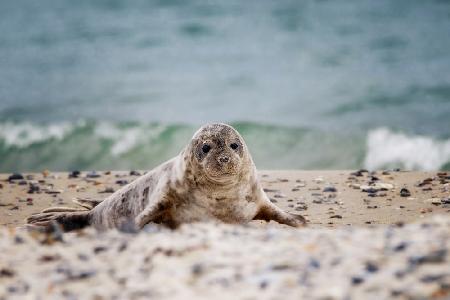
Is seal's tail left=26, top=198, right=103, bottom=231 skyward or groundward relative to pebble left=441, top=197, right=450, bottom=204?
groundward

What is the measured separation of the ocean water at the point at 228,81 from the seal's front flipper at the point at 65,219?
762 centimetres

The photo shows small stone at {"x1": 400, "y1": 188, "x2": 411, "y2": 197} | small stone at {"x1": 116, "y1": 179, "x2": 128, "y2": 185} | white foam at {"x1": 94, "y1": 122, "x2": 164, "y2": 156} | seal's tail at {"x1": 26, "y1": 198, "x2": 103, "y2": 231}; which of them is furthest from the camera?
white foam at {"x1": 94, "y1": 122, "x2": 164, "y2": 156}

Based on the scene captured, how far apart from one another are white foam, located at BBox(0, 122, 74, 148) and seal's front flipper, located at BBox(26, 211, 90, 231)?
9.69m

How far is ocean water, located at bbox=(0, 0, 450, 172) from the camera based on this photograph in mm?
14758

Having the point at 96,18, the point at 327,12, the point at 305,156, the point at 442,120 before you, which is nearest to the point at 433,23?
the point at 327,12

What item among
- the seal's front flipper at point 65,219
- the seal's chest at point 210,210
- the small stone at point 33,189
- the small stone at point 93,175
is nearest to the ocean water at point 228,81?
the small stone at point 93,175

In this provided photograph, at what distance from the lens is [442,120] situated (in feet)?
47.6

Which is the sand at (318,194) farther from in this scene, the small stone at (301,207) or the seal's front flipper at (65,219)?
the seal's front flipper at (65,219)

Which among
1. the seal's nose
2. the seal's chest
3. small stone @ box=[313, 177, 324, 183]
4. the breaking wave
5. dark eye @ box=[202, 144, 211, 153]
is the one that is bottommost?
the breaking wave

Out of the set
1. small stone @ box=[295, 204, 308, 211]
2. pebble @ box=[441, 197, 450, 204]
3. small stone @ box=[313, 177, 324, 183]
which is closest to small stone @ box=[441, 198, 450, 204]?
pebble @ box=[441, 197, 450, 204]

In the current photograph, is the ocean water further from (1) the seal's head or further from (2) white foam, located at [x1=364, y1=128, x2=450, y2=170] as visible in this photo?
(1) the seal's head

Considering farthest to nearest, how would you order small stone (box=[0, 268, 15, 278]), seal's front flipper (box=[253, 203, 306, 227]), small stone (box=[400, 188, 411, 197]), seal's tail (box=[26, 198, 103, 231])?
small stone (box=[400, 188, 411, 197]) → seal's tail (box=[26, 198, 103, 231]) → seal's front flipper (box=[253, 203, 306, 227]) → small stone (box=[0, 268, 15, 278])

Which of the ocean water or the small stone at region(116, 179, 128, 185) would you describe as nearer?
the small stone at region(116, 179, 128, 185)

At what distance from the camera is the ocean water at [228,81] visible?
14.8 metres
